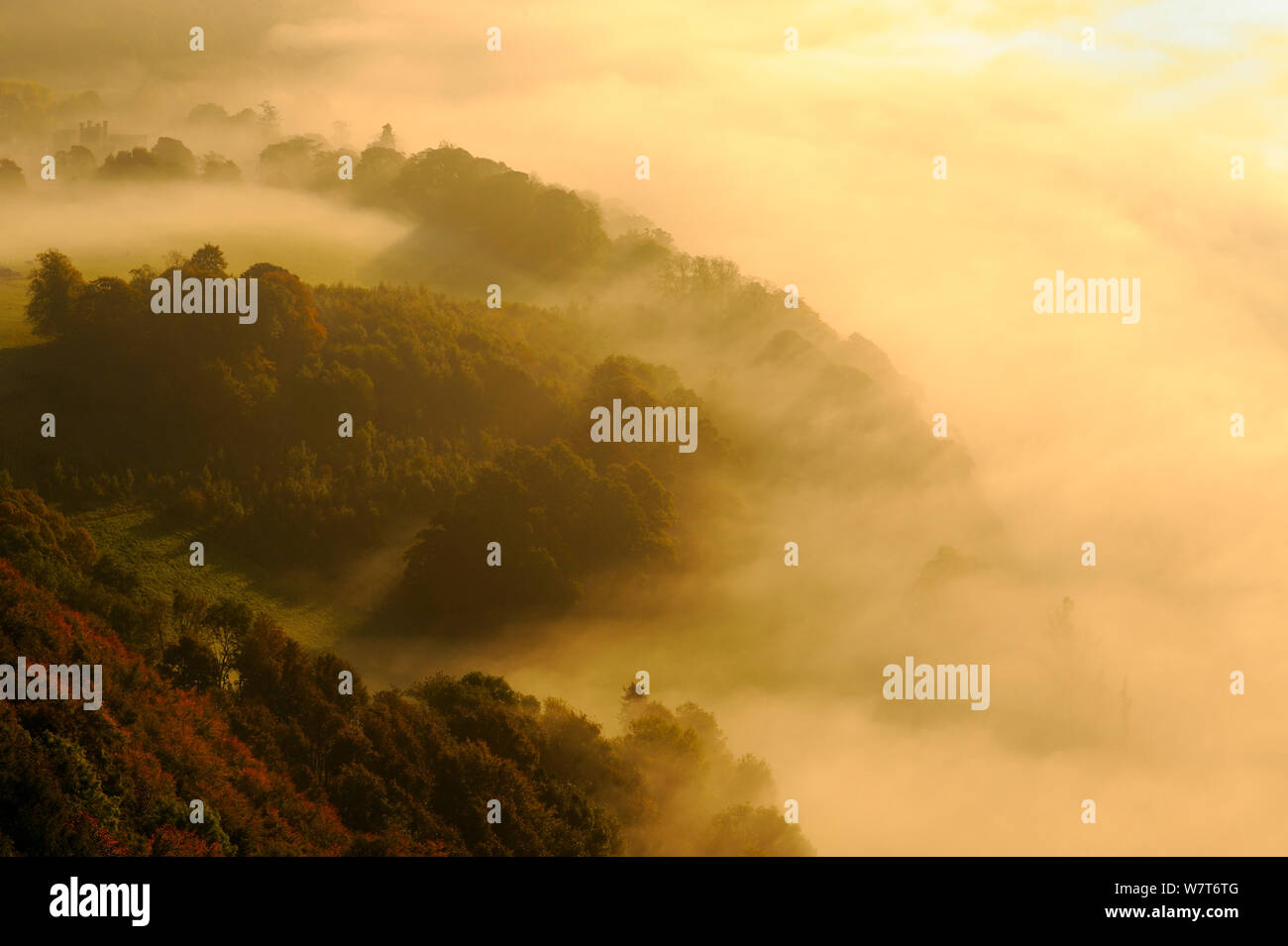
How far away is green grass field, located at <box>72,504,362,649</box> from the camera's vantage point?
51719 mm

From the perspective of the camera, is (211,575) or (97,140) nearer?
(211,575)

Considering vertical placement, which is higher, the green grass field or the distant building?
the distant building

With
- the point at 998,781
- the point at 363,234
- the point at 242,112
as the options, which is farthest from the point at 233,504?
the point at 242,112

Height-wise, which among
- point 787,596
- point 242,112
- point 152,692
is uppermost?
point 242,112

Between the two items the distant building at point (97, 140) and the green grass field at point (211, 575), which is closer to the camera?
the green grass field at point (211, 575)

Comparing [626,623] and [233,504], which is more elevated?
[233,504]

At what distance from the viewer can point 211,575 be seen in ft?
174

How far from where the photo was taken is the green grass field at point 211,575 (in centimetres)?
5172

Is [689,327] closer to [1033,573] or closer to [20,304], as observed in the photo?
[1033,573]

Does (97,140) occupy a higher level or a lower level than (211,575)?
higher

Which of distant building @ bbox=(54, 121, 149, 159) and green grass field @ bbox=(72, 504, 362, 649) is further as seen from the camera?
distant building @ bbox=(54, 121, 149, 159)

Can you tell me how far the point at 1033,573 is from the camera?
96438 mm

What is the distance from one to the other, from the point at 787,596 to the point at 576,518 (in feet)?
44.9

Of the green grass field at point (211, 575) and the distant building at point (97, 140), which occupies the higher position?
the distant building at point (97, 140)
